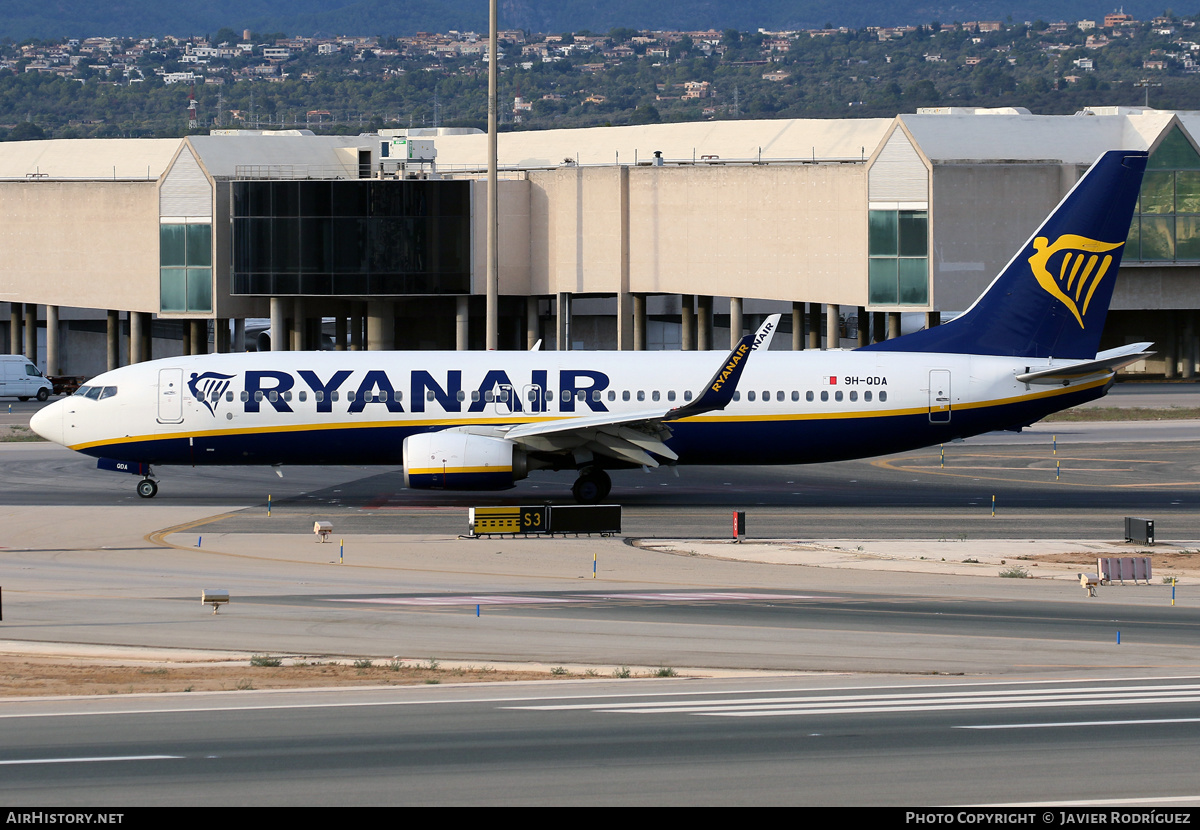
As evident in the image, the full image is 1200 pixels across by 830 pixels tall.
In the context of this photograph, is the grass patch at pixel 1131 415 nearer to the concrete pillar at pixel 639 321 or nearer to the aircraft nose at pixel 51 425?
the concrete pillar at pixel 639 321

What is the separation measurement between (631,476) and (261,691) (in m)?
30.1

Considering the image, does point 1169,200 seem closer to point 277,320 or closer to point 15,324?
point 277,320

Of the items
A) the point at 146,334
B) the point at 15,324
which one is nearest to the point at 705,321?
the point at 146,334

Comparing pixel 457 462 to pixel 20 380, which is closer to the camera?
pixel 457 462

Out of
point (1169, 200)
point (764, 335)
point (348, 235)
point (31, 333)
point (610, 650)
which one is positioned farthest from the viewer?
point (31, 333)

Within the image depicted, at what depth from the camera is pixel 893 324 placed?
79.9 meters

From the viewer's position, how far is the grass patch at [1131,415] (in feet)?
219

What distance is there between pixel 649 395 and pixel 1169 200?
158ft

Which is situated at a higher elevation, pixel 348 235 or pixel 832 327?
pixel 348 235

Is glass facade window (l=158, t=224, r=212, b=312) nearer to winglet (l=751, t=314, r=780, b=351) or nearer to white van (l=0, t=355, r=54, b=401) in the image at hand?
white van (l=0, t=355, r=54, b=401)

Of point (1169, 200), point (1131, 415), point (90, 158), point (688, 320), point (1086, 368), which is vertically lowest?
point (1131, 415)

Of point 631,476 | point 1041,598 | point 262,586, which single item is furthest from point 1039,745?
point 631,476

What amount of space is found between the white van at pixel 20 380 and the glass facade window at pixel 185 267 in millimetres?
8662

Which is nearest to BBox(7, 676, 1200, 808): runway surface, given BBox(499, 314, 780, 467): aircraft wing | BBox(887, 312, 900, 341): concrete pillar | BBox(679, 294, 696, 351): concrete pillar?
BBox(499, 314, 780, 467): aircraft wing
